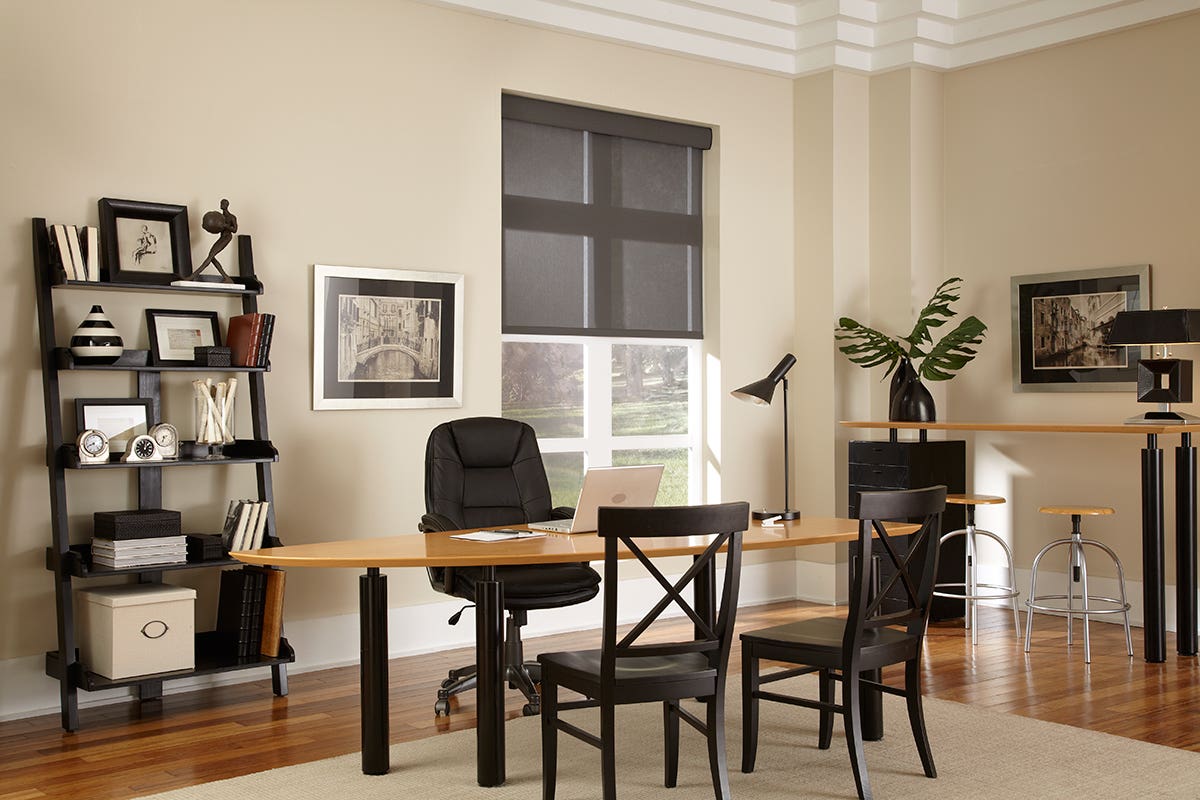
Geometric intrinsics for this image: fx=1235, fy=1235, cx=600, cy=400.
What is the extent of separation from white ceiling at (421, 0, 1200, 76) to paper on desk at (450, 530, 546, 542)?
309cm

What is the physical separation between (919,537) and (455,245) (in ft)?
9.59

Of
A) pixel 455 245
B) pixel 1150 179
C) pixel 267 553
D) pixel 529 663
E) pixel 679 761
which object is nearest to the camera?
pixel 267 553

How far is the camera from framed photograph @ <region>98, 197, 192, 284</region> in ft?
16.0

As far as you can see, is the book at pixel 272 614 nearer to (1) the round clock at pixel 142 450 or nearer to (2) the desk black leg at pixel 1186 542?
(1) the round clock at pixel 142 450

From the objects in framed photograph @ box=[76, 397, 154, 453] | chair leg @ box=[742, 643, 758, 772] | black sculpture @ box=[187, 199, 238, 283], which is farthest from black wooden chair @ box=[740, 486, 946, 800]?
black sculpture @ box=[187, 199, 238, 283]

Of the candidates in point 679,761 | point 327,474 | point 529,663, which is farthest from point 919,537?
point 327,474

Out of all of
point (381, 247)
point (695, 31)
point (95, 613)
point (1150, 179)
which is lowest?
point (95, 613)

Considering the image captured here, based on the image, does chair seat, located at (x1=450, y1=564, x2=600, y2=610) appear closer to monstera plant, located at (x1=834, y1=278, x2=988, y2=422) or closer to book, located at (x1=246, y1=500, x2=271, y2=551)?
book, located at (x1=246, y1=500, x2=271, y2=551)

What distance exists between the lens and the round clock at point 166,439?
15.8ft

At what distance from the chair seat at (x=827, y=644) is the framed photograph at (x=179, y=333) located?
2.60 metres

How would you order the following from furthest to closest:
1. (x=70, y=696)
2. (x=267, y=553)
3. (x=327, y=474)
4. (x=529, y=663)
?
(x=327, y=474) < (x=529, y=663) < (x=70, y=696) < (x=267, y=553)

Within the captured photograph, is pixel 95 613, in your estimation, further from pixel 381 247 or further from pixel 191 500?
pixel 381 247

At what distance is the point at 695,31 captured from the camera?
22.3 feet

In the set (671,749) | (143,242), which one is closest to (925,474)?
(671,749)
